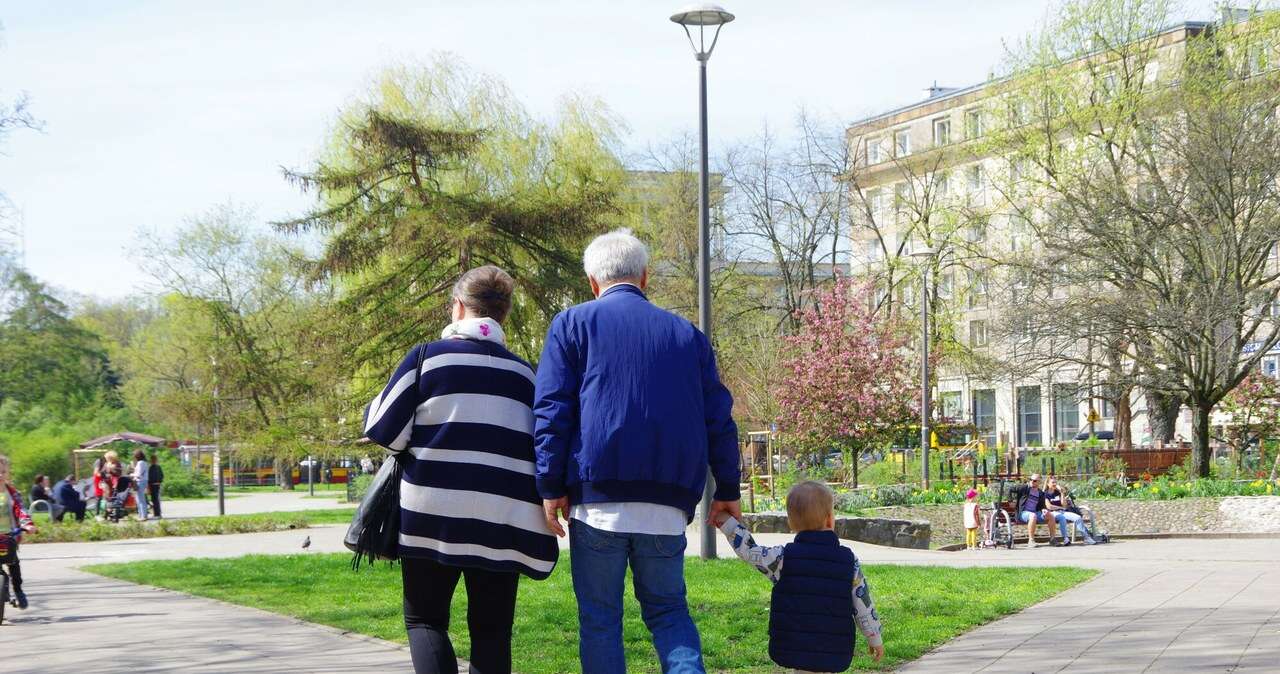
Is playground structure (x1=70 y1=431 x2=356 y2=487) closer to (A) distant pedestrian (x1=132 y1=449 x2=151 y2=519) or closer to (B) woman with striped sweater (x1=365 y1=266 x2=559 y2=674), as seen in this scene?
(A) distant pedestrian (x1=132 y1=449 x2=151 y2=519)

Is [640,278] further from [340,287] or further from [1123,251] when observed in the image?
[340,287]

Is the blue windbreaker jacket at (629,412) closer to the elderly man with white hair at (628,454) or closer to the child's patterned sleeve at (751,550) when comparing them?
the elderly man with white hair at (628,454)

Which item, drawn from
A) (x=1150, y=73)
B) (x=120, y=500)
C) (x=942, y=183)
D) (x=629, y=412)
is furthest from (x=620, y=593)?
(x=942, y=183)

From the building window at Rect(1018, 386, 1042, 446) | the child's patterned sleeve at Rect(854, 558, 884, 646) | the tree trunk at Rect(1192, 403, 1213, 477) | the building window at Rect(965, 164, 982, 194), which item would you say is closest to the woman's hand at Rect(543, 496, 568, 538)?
the child's patterned sleeve at Rect(854, 558, 884, 646)

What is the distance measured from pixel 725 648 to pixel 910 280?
131 feet

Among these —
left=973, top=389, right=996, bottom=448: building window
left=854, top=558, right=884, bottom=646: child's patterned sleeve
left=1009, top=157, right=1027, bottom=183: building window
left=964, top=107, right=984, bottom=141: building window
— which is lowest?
left=854, top=558, right=884, bottom=646: child's patterned sleeve

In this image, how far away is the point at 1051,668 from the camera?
281 inches

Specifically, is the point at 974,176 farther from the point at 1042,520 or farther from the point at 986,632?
the point at 986,632

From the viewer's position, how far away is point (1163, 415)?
36.1 m

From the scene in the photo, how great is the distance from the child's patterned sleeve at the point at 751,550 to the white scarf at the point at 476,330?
1.11m

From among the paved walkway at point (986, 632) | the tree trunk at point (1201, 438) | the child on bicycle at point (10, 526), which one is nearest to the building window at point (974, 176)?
the tree trunk at point (1201, 438)

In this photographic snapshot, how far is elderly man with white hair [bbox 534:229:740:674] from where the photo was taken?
15.4 ft

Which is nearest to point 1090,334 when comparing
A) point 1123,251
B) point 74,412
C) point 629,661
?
point 1123,251

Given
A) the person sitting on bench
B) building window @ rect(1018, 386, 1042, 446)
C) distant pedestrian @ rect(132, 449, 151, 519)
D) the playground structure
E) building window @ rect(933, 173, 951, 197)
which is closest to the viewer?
the person sitting on bench
